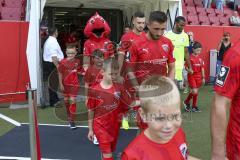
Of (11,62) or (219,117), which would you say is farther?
(11,62)

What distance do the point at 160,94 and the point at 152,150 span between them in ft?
0.95

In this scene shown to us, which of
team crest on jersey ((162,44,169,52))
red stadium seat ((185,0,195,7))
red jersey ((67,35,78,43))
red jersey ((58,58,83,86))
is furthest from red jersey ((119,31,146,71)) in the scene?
red stadium seat ((185,0,195,7))

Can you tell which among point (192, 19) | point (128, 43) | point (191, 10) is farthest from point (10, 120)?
point (191, 10)

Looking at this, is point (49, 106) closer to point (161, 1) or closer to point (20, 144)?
point (20, 144)

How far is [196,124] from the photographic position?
275 inches

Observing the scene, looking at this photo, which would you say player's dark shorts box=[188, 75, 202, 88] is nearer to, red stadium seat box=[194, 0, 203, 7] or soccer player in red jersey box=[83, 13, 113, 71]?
soccer player in red jersey box=[83, 13, 113, 71]

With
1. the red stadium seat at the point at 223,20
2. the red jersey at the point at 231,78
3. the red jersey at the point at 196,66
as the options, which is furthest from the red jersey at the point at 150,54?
the red stadium seat at the point at 223,20

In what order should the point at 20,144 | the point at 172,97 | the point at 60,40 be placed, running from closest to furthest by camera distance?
the point at 172,97 → the point at 20,144 → the point at 60,40

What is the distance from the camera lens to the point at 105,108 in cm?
376

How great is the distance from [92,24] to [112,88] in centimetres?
292

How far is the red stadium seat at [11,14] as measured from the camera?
10742mm

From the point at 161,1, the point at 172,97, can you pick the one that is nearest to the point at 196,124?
the point at 161,1

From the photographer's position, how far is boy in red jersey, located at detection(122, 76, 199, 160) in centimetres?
195

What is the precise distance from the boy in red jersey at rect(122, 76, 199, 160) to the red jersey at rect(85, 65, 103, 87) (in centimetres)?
177
